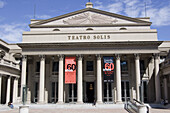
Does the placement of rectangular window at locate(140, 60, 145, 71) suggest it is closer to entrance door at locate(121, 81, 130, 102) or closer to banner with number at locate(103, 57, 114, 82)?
entrance door at locate(121, 81, 130, 102)

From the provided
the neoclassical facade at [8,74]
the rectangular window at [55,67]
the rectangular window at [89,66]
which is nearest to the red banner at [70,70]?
the rectangular window at [89,66]

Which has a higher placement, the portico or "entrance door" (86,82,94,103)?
the portico

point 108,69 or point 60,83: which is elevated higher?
point 108,69

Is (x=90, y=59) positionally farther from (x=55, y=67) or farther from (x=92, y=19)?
(x=92, y=19)

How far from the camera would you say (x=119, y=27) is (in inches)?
1622

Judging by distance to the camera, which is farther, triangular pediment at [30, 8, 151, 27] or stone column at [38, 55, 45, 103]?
triangular pediment at [30, 8, 151, 27]

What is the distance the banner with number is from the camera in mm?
35344

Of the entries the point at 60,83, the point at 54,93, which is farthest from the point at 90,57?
the point at 54,93

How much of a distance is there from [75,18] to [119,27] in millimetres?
8767

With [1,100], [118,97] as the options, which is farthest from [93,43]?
[1,100]

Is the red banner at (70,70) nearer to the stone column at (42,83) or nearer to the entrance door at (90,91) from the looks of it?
the stone column at (42,83)

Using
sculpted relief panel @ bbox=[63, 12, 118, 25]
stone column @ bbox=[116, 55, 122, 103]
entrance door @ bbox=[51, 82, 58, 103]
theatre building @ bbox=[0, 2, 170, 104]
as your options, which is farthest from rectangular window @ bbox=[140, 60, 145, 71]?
entrance door @ bbox=[51, 82, 58, 103]

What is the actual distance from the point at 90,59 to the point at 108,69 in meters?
5.00

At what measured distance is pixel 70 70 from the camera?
35875mm
